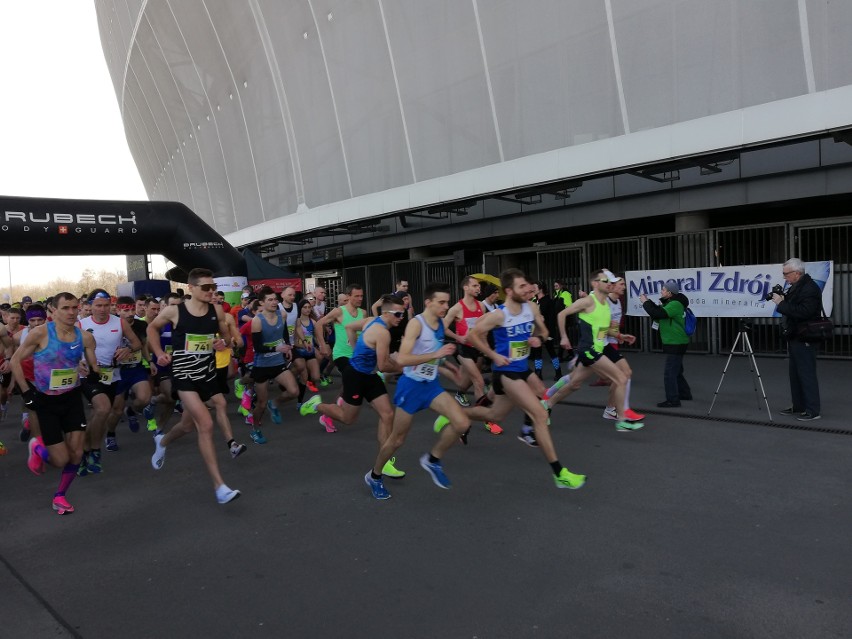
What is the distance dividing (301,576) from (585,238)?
1576cm

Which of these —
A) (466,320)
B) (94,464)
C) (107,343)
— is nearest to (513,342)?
(466,320)

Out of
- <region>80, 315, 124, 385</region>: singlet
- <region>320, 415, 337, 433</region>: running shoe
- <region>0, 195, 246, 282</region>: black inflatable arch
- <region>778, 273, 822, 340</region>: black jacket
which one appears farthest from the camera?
<region>0, 195, 246, 282</region>: black inflatable arch

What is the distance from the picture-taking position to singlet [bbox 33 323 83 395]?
207 inches

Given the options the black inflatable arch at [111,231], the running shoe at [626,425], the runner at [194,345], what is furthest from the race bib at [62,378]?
the black inflatable arch at [111,231]

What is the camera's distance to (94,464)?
20.6 ft

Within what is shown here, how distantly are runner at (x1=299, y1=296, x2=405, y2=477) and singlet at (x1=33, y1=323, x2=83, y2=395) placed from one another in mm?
2478

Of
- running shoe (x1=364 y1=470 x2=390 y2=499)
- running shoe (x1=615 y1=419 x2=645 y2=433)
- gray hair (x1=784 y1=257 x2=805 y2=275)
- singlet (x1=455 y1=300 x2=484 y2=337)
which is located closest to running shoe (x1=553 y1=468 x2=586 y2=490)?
running shoe (x1=364 y1=470 x2=390 y2=499)

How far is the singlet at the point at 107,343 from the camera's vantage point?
701cm

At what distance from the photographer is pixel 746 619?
2.97 meters

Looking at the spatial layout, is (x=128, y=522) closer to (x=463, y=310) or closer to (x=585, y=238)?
(x=463, y=310)

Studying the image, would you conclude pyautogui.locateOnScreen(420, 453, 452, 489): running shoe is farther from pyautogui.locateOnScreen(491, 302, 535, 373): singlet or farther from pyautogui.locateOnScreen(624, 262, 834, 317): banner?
pyautogui.locateOnScreen(624, 262, 834, 317): banner

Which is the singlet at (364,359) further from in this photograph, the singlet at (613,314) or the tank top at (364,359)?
the singlet at (613,314)

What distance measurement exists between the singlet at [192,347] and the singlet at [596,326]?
164 inches

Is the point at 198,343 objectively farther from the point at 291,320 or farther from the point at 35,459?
the point at 291,320
